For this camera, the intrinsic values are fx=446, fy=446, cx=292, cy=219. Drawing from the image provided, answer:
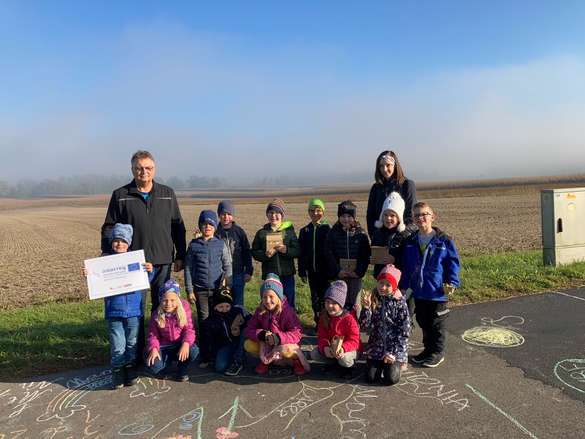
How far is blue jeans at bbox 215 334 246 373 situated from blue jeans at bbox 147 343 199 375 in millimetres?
268

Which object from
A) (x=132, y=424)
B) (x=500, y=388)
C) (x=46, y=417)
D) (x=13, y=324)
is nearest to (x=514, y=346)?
(x=500, y=388)

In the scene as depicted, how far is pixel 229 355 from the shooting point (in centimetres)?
489

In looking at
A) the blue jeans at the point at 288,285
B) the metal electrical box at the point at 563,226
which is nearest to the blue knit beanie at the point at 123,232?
the blue jeans at the point at 288,285

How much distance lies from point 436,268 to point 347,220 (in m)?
1.20

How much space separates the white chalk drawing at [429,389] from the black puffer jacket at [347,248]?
4.55 feet

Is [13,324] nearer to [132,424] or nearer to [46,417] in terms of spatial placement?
[46,417]

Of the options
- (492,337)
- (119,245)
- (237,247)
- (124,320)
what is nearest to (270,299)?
(237,247)

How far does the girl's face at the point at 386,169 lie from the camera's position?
5457 mm

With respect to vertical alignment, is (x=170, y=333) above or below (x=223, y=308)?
below

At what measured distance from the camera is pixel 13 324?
22.7 ft

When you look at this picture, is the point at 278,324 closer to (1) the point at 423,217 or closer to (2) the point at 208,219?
(2) the point at 208,219

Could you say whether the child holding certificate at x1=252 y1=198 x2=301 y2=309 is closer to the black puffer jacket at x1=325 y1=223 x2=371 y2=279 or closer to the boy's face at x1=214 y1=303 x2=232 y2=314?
the black puffer jacket at x1=325 y1=223 x2=371 y2=279

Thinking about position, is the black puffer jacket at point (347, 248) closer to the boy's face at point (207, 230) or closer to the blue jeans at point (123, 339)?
the boy's face at point (207, 230)

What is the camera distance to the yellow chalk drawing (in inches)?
207
